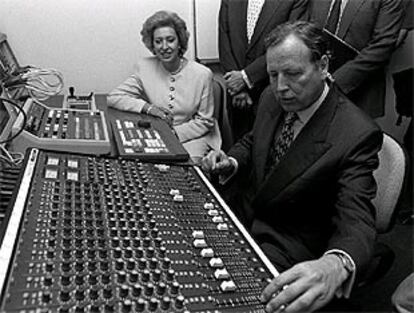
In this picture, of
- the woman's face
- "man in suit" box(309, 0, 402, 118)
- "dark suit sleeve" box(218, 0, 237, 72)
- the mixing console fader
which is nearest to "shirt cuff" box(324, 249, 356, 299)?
the mixing console fader

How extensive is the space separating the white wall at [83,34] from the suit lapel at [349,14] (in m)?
1.06

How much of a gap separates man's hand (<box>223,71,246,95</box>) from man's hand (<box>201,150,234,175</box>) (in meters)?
1.14

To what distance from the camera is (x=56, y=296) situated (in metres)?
0.84

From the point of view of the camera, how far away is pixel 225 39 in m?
3.10

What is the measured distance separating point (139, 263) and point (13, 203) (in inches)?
13.6

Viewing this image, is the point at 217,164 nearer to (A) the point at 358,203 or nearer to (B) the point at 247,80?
(A) the point at 358,203

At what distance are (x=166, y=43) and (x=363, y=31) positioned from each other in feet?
3.33

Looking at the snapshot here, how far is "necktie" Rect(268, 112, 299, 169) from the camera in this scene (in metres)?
1.75

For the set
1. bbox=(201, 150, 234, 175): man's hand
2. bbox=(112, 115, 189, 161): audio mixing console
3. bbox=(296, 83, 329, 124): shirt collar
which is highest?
bbox=(296, 83, 329, 124): shirt collar

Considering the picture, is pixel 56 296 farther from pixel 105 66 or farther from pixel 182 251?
pixel 105 66

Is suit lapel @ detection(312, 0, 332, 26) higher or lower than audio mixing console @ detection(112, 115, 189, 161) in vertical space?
higher

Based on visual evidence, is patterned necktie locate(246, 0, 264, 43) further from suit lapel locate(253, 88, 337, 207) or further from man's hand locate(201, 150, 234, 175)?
suit lapel locate(253, 88, 337, 207)

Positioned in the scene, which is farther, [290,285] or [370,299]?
[370,299]

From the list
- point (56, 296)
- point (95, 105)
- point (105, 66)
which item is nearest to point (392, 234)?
point (95, 105)
